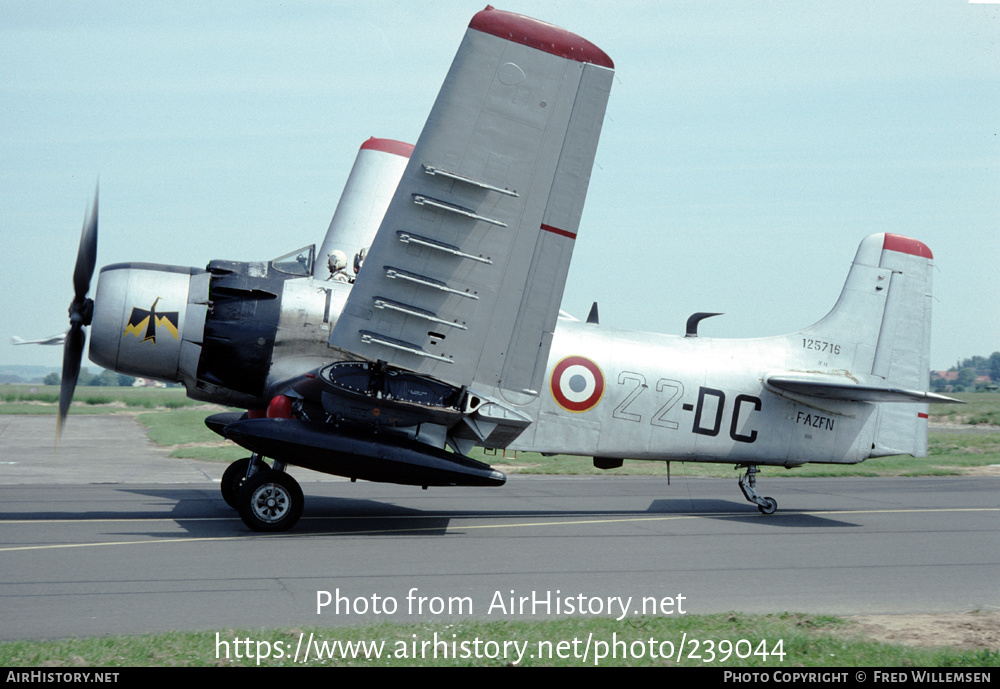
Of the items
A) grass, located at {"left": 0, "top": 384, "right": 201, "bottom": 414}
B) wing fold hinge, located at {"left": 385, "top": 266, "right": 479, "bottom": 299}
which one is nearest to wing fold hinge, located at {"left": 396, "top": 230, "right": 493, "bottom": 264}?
wing fold hinge, located at {"left": 385, "top": 266, "right": 479, "bottom": 299}

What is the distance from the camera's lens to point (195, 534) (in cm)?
1091

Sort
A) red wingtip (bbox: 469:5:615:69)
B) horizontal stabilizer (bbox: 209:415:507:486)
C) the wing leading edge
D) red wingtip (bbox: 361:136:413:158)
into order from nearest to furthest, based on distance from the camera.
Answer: red wingtip (bbox: 469:5:615:69), the wing leading edge, horizontal stabilizer (bbox: 209:415:507:486), red wingtip (bbox: 361:136:413:158)

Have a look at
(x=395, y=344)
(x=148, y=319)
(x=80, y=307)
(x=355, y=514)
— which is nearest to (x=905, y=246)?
(x=395, y=344)

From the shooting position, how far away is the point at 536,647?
595 cm

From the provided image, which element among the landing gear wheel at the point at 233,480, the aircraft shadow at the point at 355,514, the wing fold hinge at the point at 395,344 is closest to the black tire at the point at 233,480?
the landing gear wheel at the point at 233,480

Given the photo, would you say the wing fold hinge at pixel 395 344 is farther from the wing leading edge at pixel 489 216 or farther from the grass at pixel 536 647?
the grass at pixel 536 647

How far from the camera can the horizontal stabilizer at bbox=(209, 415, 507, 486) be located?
35.5ft

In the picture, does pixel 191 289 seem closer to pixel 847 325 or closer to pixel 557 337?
pixel 557 337

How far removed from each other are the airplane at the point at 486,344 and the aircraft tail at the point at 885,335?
0.04 metres

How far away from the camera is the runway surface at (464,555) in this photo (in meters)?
7.45

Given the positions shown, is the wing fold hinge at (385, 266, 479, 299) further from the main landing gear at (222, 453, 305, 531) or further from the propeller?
the propeller

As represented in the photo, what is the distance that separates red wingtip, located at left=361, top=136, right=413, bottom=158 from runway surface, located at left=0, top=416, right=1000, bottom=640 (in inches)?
264

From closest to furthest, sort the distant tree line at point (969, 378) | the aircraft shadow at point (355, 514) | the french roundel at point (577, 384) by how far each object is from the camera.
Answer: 1. the aircraft shadow at point (355, 514)
2. the french roundel at point (577, 384)
3. the distant tree line at point (969, 378)

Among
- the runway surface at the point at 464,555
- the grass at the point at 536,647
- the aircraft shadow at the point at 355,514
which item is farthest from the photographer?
the aircraft shadow at the point at 355,514
